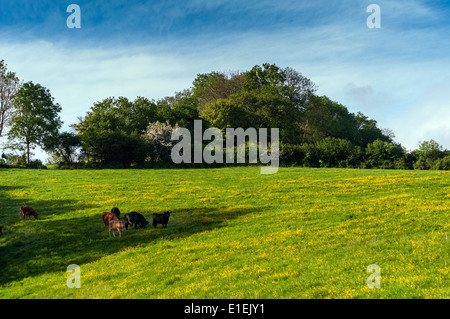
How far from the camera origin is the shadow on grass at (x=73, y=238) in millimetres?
17375

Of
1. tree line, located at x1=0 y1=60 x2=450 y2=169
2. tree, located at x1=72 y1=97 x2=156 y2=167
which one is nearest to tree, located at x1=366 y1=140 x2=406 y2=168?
tree line, located at x1=0 y1=60 x2=450 y2=169

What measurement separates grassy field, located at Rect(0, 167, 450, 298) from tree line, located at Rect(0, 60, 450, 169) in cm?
2919

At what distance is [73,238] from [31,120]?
58498 millimetres

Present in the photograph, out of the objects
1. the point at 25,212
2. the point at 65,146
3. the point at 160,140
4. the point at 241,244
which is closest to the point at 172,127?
the point at 160,140

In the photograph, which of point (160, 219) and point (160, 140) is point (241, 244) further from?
point (160, 140)

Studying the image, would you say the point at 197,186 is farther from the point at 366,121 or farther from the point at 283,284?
the point at 366,121

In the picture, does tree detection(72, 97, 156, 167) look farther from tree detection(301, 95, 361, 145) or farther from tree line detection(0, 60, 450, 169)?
tree detection(301, 95, 361, 145)

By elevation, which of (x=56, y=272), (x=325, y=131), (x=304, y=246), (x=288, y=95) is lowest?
(x=56, y=272)

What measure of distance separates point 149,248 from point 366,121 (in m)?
132

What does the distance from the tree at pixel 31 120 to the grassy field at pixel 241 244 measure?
129 feet

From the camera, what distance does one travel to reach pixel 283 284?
12.0m

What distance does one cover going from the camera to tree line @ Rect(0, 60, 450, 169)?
63500mm

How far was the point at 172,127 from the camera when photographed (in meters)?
73.2
